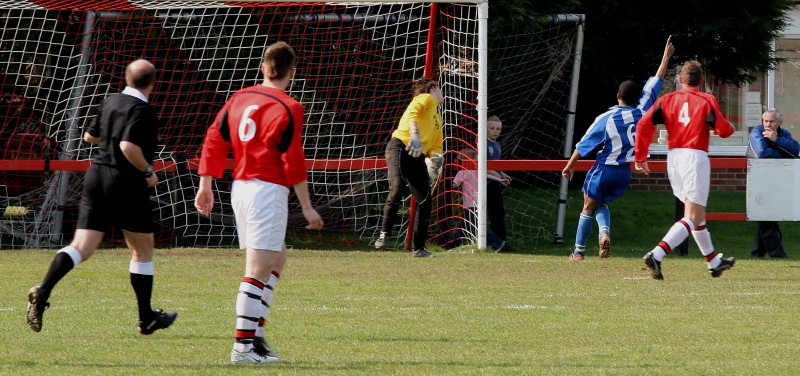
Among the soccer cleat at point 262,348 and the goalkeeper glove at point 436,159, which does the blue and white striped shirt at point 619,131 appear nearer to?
the goalkeeper glove at point 436,159

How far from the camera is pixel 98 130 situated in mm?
7332

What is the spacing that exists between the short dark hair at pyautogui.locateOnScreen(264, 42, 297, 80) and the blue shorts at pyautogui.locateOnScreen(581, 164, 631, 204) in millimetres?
6262

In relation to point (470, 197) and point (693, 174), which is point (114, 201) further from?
point (470, 197)

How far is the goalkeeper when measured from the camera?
12.5 metres

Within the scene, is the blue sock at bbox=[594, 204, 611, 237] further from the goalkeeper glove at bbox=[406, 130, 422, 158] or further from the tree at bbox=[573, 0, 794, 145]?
the tree at bbox=[573, 0, 794, 145]

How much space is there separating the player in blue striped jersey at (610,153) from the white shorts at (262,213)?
633 cm

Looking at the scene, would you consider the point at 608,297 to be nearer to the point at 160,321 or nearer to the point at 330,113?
the point at 160,321

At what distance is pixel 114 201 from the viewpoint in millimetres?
7148

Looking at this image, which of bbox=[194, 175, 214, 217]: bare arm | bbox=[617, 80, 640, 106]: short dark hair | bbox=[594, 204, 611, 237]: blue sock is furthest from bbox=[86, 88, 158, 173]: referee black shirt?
bbox=[617, 80, 640, 106]: short dark hair

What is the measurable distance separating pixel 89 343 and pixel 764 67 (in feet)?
41.9

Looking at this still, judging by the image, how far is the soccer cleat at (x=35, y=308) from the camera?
22.2 ft

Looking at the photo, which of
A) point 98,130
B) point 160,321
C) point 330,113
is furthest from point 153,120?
point 330,113

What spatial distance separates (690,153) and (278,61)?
500 centimetres

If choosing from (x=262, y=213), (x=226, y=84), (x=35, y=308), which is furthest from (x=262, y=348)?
(x=226, y=84)
